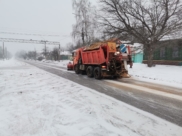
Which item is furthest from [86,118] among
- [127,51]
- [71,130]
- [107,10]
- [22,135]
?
[107,10]

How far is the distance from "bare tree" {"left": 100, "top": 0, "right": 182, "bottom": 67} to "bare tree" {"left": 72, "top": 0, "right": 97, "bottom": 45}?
35.1 ft

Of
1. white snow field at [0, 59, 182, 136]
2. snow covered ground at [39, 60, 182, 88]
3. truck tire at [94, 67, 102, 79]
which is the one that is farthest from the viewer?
truck tire at [94, 67, 102, 79]

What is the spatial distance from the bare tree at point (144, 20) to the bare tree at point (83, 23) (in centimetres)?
1070

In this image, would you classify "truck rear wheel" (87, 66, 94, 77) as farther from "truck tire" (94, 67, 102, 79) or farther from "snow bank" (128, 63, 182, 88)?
"snow bank" (128, 63, 182, 88)

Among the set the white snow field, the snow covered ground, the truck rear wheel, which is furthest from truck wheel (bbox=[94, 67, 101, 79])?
the white snow field

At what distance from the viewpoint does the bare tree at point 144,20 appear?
19.1 m

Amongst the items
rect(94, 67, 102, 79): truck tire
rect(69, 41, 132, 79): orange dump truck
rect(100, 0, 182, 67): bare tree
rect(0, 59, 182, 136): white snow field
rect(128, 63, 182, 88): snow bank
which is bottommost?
rect(0, 59, 182, 136): white snow field

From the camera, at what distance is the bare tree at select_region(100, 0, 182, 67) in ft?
62.7

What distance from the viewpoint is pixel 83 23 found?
33125 mm

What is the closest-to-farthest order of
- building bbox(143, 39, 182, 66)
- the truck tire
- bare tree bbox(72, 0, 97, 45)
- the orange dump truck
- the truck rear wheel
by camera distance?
the orange dump truck, the truck tire, the truck rear wheel, building bbox(143, 39, 182, 66), bare tree bbox(72, 0, 97, 45)

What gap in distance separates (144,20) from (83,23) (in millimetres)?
14717

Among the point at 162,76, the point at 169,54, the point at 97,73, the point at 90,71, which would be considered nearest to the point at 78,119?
the point at 97,73

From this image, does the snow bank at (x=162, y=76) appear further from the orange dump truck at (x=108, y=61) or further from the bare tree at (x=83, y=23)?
the bare tree at (x=83, y=23)

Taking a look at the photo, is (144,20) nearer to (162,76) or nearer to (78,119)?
(162,76)
